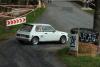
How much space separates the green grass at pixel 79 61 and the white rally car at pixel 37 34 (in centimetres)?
567

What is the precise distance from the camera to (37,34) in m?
31.3

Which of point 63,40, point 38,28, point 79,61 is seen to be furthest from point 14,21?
point 79,61

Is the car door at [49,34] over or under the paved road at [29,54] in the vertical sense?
over

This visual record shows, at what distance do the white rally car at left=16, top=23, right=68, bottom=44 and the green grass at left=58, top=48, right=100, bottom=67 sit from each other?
5.67 m

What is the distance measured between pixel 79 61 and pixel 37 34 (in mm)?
8422

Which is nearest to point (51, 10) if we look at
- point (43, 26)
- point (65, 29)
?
point (65, 29)

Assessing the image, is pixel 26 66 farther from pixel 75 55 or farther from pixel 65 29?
pixel 65 29

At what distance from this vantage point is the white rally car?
31.0 meters

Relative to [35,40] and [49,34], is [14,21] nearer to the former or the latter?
[49,34]

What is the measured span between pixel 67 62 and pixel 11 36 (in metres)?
14.1

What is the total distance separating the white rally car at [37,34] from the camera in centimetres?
3105

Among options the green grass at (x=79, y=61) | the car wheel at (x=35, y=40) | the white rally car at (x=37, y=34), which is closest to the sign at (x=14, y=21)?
the white rally car at (x=37, y=34)

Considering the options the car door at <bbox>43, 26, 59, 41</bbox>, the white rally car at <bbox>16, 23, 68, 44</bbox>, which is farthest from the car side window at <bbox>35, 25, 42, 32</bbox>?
the car door at <bbox>43, 26, 59, 41</bbox>

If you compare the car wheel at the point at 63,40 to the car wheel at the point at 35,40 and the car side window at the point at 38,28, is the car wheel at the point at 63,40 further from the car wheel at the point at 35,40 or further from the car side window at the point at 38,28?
the car wheel at the point at 35,40
